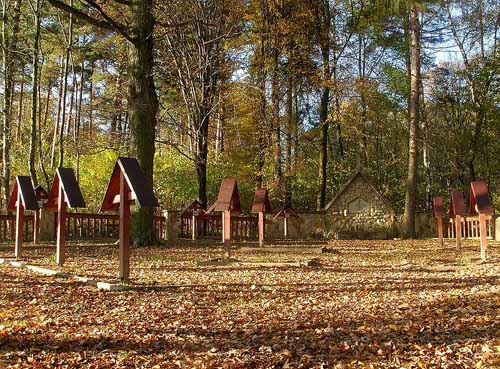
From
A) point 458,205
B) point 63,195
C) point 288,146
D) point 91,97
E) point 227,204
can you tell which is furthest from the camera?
point 91,97

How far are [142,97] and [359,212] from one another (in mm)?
12321

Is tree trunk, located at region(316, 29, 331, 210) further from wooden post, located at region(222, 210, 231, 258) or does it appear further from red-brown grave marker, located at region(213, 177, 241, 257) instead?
wooden post, located at region(222, 210, 231, 258)

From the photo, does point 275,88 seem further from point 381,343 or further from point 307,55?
point 381,343

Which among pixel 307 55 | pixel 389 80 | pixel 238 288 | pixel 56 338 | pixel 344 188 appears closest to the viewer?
pixel 56 338

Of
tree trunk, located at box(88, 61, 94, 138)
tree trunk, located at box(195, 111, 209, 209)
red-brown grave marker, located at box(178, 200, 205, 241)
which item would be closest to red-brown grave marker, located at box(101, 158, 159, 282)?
red-brown grave marker, located at box(178, 200, 205, 241)

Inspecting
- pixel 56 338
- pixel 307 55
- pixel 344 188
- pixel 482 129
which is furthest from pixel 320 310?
pixel 482 129

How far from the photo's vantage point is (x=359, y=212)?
2392 cm

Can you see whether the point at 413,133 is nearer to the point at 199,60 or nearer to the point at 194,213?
the point at 199,60

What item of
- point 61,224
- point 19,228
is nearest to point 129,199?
point 61,224

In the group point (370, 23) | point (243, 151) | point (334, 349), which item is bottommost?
point (334, 349)

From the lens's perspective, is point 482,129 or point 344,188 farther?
point 482,129

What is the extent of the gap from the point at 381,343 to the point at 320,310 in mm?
1549

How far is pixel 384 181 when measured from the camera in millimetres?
32281

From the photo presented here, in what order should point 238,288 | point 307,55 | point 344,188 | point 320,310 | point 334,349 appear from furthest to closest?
point 307,55 < point 344,188 < point 238,288 < point 320,310 < point 334,349
